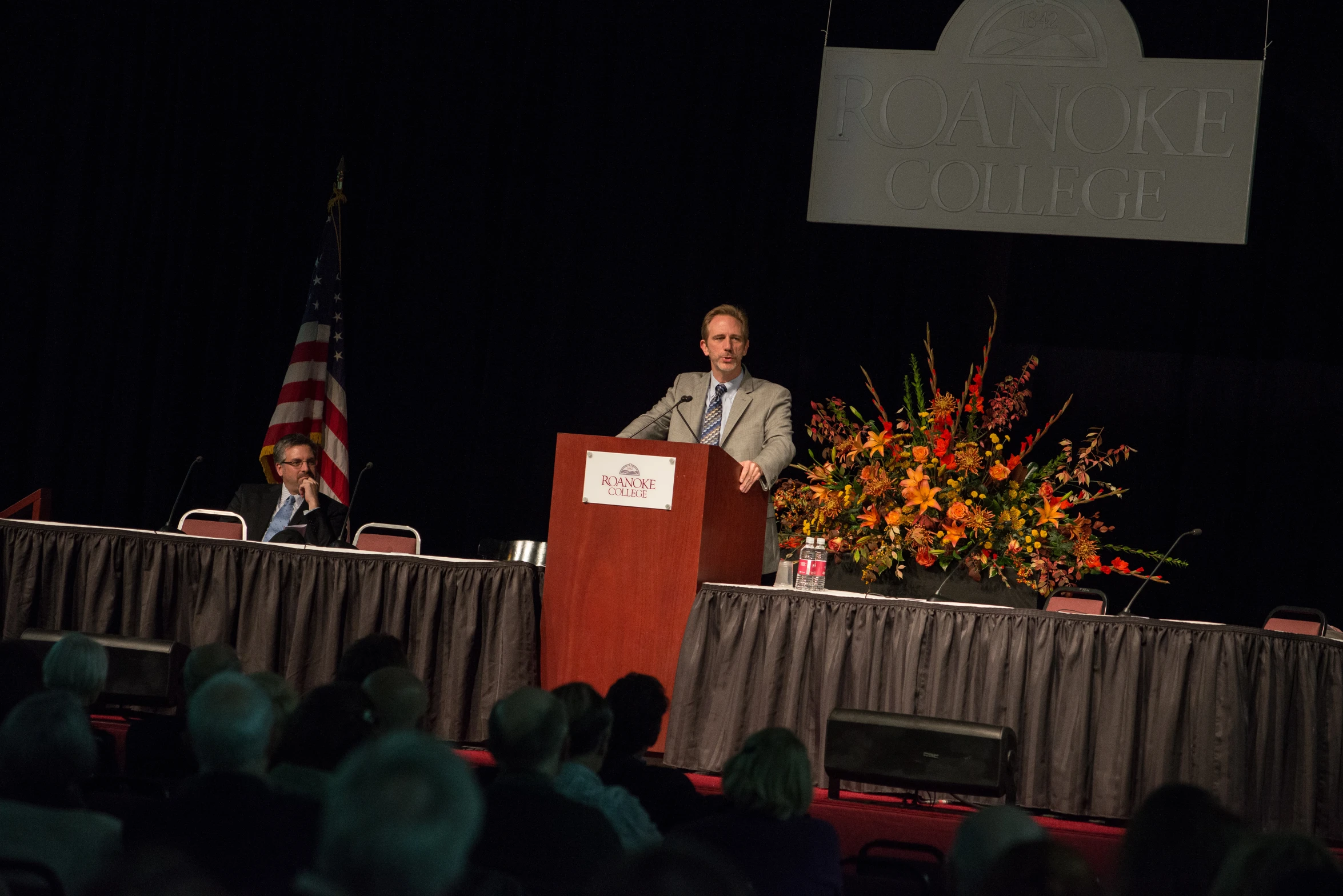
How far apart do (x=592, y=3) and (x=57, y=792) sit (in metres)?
6.79

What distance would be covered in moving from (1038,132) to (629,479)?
12.1 feet

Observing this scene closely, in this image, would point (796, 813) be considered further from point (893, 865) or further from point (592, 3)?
point (592, 3)

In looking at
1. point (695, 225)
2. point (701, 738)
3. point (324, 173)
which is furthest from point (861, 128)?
point (701, 738)

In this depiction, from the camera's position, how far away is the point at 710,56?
7.86m

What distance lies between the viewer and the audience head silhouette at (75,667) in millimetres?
3031

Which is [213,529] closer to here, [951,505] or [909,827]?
[951,505]

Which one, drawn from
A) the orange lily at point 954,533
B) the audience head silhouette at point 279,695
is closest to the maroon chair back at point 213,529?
the orange lily at point 954,533

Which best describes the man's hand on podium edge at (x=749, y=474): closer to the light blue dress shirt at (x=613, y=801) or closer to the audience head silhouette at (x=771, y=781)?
the light blue dress shirt at (x=613, y=801)

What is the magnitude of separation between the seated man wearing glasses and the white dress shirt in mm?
1848

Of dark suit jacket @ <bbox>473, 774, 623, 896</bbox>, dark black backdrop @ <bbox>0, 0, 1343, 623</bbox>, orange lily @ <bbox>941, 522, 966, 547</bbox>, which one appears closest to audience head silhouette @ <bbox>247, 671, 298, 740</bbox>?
dark suit jacket @ <bbox>473, 774, 623, 896</bbox>

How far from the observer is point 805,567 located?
4.74 metres

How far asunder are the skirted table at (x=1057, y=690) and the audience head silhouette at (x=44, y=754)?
2.48 meters

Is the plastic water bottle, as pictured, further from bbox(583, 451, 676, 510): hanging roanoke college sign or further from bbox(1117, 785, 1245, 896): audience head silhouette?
bbox(1117, 785, 1245, 896): audience head silhouette

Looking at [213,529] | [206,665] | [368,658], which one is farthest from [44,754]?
[213,529]
